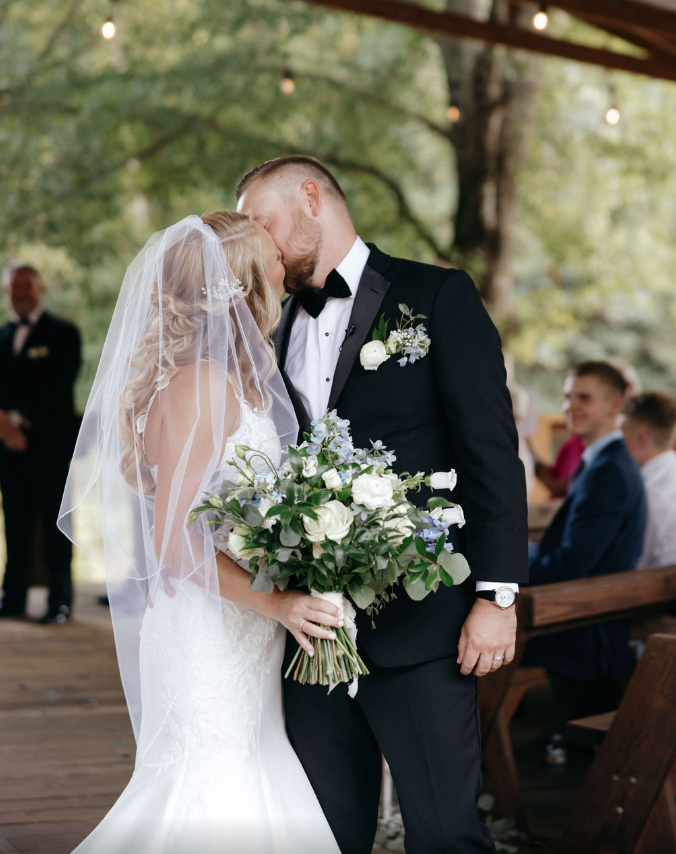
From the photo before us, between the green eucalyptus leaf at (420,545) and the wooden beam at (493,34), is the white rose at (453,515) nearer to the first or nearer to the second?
the green eucalyptus leaf at (420,545)

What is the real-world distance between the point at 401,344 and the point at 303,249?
1.37ft

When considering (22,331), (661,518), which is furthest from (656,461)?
(22,331)

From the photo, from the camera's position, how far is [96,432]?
2262 millimetres

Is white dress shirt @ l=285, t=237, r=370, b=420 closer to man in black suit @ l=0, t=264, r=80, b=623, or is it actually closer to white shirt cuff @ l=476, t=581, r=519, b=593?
white shirt cuff @ l=476, t=581, r=519, b=593

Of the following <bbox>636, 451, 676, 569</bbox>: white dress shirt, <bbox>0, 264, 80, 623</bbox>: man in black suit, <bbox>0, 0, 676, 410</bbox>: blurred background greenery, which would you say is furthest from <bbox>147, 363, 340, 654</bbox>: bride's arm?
<bbox>0, 0, 676, 410</bbox>: blurred background greenery

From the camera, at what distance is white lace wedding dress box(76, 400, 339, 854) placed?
2.09 meters

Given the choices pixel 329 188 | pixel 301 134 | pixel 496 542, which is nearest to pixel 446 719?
pixel 496 542

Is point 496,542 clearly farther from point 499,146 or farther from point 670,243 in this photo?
point 670,243

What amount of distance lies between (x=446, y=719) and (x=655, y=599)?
5.68 ft

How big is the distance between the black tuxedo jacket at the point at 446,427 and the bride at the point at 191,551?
203 millimetres

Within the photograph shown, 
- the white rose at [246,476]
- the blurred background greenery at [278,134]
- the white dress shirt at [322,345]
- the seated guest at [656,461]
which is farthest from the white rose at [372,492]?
the blurred background greenery at [278,134]

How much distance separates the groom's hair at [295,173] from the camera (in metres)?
2.50

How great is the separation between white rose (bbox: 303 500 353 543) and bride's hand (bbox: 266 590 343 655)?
0.58 ft

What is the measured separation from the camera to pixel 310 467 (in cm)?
192
